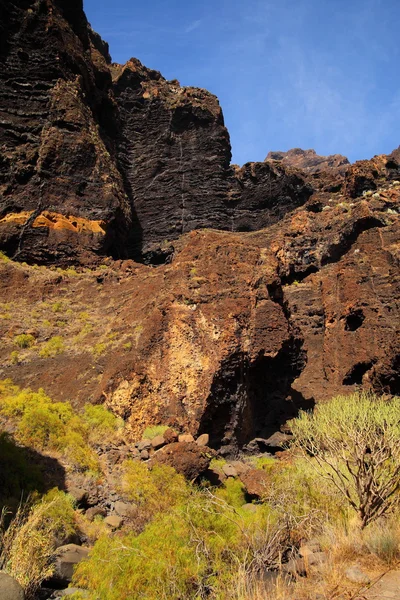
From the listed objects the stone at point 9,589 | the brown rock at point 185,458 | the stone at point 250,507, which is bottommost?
the stone at point 250,507

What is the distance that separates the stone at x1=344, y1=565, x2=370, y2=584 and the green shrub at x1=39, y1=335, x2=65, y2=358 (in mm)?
13294

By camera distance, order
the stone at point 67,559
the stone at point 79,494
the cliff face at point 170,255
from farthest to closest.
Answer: the cliff face at point 170,255 < the stone at point 79,494 < the stone at point 67,559

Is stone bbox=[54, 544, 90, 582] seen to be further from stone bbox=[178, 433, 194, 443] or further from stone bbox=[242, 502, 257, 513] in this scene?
stone bbox=[178, 433, 194, 443]

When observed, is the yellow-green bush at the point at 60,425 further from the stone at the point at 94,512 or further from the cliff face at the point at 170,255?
Result: the stone at the point at 94,512

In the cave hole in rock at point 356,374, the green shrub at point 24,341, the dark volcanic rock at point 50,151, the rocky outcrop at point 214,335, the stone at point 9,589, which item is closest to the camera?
the stone at point 9,589

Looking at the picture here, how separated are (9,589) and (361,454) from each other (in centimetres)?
769

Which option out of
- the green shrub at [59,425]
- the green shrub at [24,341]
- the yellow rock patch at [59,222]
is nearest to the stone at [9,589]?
the green shrub at [59,425]

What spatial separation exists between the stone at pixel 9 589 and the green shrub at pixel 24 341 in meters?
12.7

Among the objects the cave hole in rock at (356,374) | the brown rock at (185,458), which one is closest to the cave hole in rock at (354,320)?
the cave hole in rock at (356,374)

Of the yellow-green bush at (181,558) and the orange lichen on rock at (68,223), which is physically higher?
the orange lichen on rock at (68,223)

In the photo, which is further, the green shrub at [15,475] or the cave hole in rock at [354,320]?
the cave hole in rock at [354,320]

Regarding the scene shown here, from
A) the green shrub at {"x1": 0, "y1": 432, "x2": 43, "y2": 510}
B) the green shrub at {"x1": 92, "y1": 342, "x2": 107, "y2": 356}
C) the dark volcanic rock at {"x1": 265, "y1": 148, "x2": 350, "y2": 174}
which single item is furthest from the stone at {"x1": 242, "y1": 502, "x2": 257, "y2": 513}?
the dark volcanic rock at {"x1": 265, "y1": 148, "x2": 350, "y2": 174}

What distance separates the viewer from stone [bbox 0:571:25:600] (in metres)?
6.33

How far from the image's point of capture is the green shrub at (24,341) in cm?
1845
